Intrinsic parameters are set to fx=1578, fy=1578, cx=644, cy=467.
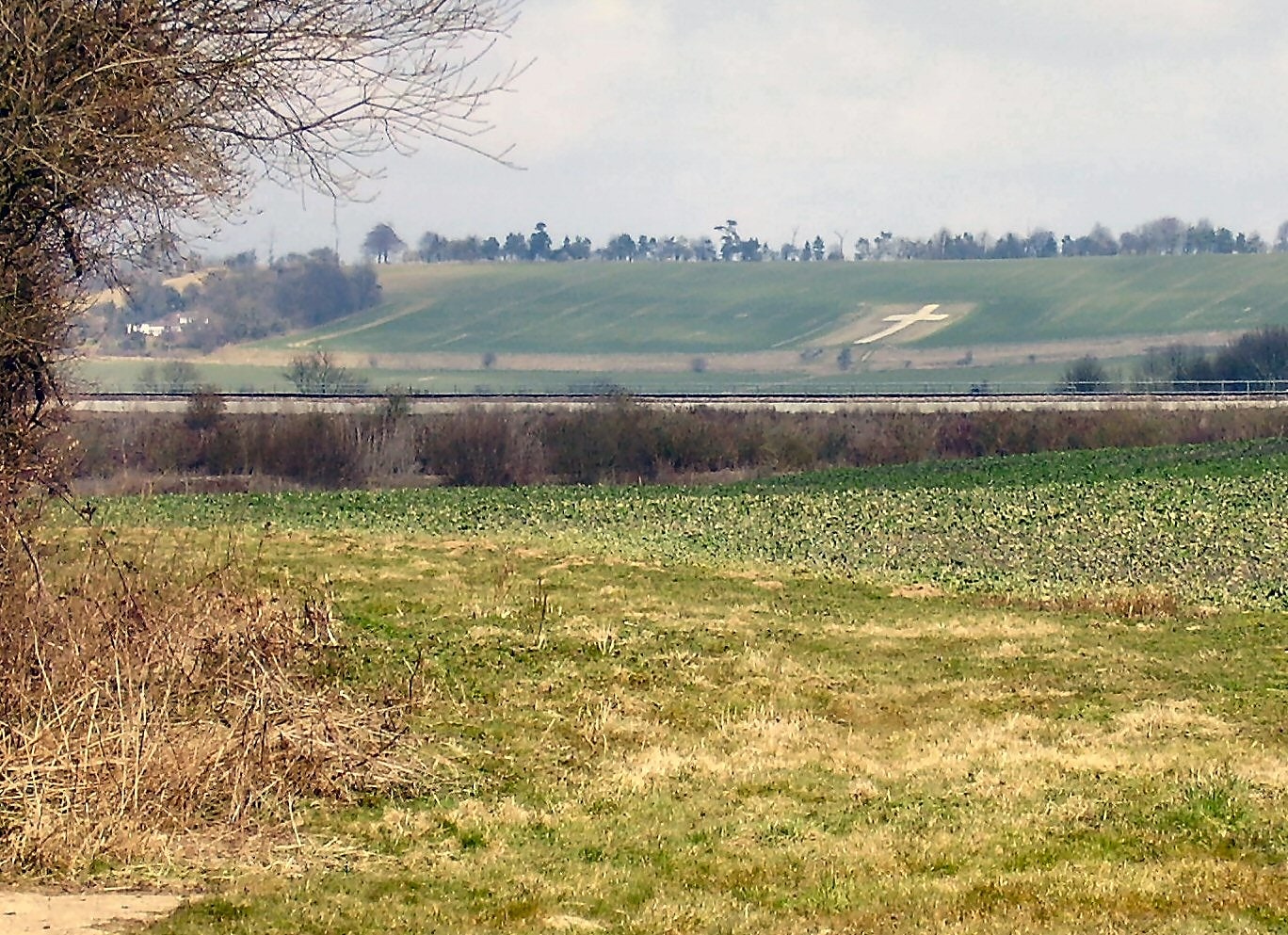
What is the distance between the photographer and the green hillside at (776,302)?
11694 centimetres

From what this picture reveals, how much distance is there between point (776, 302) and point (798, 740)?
118 m

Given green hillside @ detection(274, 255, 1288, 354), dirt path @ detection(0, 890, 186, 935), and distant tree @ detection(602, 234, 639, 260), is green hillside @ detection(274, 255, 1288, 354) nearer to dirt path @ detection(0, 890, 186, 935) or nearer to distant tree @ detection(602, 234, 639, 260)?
distant tree @ detection(602, 234, 639, 260)

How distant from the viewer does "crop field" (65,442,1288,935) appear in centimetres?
829

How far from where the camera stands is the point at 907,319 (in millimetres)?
121625

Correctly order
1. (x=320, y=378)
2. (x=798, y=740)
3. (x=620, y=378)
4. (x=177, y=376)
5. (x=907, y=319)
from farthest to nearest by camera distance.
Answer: (x=907, y=319) → (x=620, y=378) → (x=177, y=376) → (x=320, y=378) → (x=798, y=740)

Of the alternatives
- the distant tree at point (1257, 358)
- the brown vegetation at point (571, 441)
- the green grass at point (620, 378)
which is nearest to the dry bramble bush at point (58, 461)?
the brown vegetation at point (571, 441)

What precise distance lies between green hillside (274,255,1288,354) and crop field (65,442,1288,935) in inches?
3542

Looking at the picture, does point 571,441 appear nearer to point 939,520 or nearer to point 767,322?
point 939,520

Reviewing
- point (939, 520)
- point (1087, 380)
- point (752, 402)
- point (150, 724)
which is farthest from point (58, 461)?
point (1087, 380)

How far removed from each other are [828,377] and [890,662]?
289ft

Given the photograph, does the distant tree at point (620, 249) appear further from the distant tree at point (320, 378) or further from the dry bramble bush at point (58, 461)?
the dry bramble bush at point (58, 461)

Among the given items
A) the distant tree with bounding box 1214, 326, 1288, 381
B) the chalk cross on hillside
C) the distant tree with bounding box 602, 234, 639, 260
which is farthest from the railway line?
the distant tree with bounding box 602, 234, 639, 260

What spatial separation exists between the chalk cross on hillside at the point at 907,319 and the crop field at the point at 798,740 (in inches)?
3502

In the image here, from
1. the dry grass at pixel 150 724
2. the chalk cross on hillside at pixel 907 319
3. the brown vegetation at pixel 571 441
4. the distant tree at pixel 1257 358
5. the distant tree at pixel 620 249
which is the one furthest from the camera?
the distant tree at pixel 620 249
